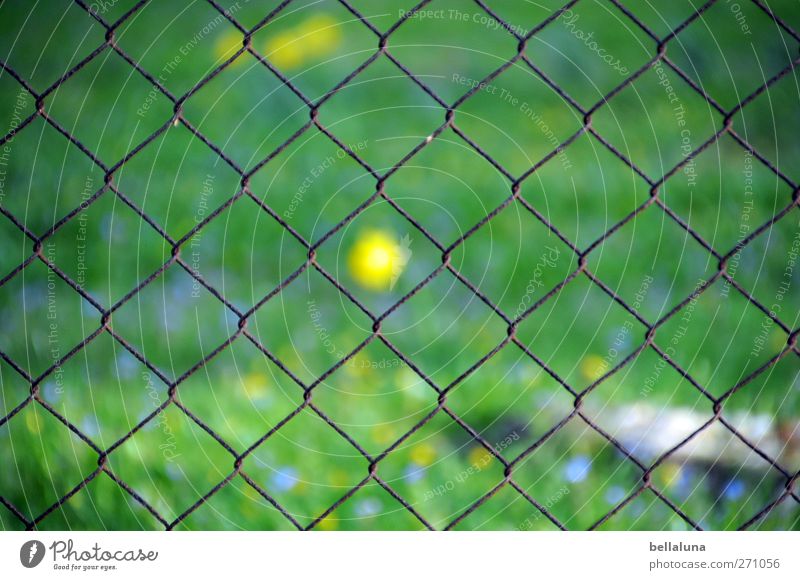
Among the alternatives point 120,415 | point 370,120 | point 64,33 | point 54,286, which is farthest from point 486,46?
point 120,415

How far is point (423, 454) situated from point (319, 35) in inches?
65.1

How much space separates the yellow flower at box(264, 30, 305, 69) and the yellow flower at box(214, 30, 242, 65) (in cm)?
10

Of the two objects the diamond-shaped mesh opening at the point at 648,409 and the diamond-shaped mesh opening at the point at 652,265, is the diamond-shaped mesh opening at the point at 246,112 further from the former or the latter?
the diamond-shaped mesh opening at the point at 648,409

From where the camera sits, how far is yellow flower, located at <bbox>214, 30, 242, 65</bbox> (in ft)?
9.04

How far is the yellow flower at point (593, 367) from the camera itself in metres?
1.95

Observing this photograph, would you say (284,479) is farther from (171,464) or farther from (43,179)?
(43,179)

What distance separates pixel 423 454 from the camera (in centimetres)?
170

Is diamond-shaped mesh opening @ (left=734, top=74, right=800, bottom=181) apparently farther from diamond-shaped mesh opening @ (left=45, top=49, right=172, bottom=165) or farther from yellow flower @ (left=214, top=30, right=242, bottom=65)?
diamond-shaped mesh opening @ (left=45, top=49, right=172, bottom=165)

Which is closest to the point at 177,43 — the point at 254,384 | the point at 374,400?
the point at 254,384

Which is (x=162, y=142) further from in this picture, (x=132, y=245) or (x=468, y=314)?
(x=468, y=314)

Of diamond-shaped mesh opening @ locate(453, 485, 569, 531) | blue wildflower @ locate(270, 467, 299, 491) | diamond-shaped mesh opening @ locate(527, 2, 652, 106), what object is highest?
diamond-shaped mesh opening @ locate(527, 2, 652, 106)

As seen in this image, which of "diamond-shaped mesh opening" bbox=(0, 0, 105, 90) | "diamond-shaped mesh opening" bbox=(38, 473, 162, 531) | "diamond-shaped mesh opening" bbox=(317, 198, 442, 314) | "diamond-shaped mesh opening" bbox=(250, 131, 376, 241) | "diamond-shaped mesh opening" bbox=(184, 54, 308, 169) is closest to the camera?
"diamond-shaped mesh opening" bbox=(38, 473, 162, 531)

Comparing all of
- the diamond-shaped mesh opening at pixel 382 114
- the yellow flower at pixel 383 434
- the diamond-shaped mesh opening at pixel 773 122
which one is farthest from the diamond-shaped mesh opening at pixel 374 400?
the diamond-shaped mesh opening at pixel 773 122

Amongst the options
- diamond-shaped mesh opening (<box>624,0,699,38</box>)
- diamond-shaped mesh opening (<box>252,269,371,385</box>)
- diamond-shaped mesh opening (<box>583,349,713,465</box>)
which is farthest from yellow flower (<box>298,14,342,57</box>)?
diamond-shaped mesh opening (<box>583,349,713,465</box>)
